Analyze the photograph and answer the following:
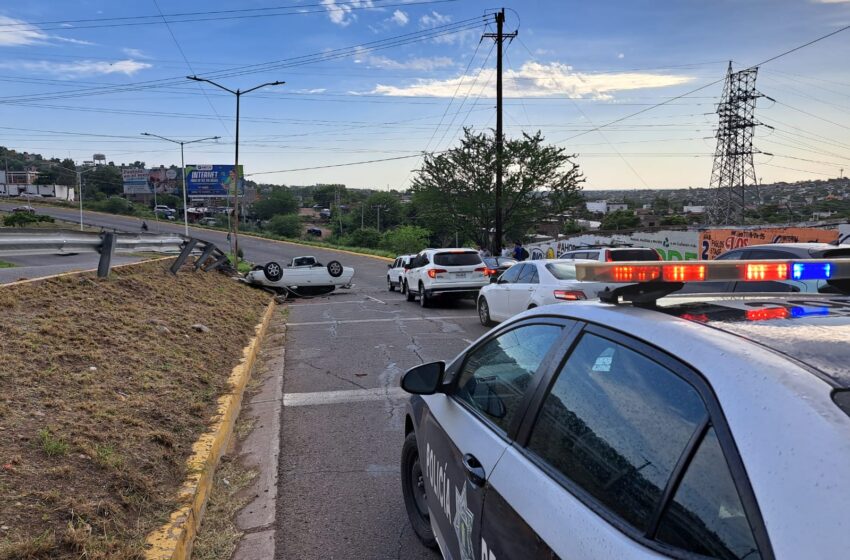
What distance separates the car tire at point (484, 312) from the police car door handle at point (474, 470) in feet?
32.6

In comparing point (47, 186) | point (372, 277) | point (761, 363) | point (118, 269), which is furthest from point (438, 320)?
point (47, 186)

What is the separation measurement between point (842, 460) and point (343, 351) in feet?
29.7

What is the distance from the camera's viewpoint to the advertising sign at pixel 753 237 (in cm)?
1981

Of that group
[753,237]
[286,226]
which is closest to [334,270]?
[753,237]

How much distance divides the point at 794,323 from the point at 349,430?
183 inches

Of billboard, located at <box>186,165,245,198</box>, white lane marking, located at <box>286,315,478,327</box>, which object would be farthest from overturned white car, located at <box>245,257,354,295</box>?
billboard, located at <box>186,165,245,198</box>

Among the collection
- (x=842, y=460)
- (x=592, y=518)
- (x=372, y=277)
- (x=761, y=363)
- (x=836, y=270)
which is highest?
(x=836, y=270)

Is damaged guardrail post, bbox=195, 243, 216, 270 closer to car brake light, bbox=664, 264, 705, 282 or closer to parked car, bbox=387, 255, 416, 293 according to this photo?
parked car, bbox=387, 255, 416, 293

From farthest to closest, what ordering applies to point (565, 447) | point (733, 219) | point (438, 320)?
point (733, 219) → point (438, 320) → point (565, 447)

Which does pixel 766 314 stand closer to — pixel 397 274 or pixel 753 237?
pixel 397 274

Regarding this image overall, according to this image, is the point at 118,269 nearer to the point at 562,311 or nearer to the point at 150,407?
the point at 150,407

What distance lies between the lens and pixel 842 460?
4.05 feet

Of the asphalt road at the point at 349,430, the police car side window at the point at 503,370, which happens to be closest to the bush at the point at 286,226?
the asphalt road at the point at 349,430

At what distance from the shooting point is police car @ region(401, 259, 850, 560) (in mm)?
1306
